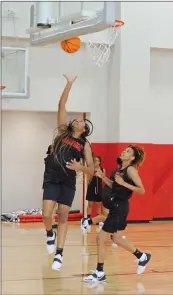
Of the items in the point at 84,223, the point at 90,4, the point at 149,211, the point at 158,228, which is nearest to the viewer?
the point at 90,4

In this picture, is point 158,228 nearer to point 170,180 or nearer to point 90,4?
point 170,180

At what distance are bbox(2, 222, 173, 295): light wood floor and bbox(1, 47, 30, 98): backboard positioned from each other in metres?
2.49

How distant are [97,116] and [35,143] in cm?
158

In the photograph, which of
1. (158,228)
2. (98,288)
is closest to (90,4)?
(98,288)

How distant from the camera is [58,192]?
20.3ft

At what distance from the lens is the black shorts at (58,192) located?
6.15m

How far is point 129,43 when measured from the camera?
11.3m

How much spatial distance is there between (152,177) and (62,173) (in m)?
5.65

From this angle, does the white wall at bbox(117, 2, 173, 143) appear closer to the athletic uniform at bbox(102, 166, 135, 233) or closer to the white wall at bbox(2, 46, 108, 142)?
the white wall at bbox(2, 46, 108, 142)

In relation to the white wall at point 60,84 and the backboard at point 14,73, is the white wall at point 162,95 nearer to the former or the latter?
the white wall at point 60,84

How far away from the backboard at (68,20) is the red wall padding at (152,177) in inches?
209

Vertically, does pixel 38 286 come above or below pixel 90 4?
below

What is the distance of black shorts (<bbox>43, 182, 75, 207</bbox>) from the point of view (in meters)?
6.15

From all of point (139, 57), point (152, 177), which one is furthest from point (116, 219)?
point (139, 57)
